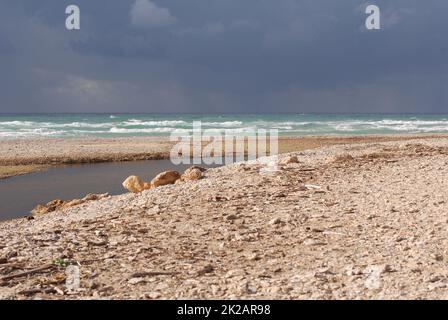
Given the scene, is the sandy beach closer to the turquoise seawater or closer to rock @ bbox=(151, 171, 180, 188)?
rock @ bbox=(151, 171, 180, 188)

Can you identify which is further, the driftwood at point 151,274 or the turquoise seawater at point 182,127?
the turquoise seawater at point 182,127

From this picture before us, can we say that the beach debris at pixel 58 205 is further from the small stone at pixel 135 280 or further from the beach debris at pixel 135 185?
the small stone at pixel 135 280

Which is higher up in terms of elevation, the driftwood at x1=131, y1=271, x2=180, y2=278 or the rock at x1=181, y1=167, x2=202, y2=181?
the rock at x1=181, y1=167, x2=202, y2=181

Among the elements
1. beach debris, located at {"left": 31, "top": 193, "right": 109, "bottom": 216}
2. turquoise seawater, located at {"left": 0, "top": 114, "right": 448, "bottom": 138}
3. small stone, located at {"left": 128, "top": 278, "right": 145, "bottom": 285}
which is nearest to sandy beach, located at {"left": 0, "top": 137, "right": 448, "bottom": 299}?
small stone, located at {"left": 128, "top": 278, "right": 145, "bottom": 285}

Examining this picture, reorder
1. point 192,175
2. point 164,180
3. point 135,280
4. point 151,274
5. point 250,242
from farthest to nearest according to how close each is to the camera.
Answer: point 164,180, point 192,175, point 250,242, point 151,274, point 135,280

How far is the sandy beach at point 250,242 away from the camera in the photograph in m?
5.01

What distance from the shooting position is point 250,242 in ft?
21.8

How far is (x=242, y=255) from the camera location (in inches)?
241

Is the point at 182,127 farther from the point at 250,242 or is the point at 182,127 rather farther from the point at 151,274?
the point at 151,274

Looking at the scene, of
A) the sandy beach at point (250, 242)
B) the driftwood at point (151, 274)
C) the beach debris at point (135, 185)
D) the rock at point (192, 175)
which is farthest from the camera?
the beach debris at point (135, 185)

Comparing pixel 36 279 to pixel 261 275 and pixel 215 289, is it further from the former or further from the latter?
pixel 261 275

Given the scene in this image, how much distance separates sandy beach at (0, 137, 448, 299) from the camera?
5.01 metres

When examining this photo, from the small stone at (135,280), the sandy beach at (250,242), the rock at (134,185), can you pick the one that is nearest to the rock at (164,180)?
the rock at (134,185)

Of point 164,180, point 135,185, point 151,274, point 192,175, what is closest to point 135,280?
point 151,274
